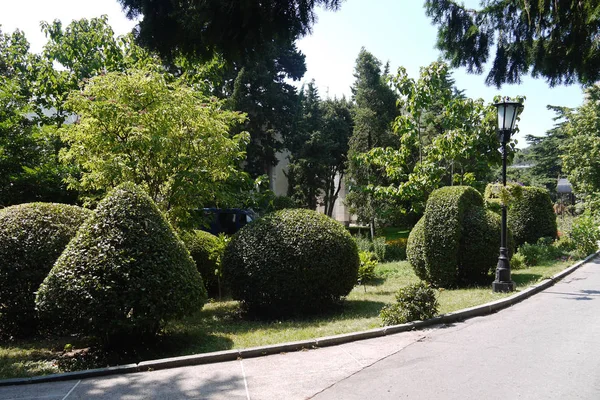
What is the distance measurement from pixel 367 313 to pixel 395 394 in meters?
3.89

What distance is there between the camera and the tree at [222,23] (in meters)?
4.16

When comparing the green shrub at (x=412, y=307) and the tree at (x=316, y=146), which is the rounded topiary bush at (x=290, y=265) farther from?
the tree at (x=316, y=146)

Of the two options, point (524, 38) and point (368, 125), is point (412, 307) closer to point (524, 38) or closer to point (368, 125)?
point (524, 38)

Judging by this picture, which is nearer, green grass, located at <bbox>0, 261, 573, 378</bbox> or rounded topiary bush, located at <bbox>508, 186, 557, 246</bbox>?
green grass, located at <bbox>0, 261, 573, 378</bbox>

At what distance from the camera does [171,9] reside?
13.9 feet

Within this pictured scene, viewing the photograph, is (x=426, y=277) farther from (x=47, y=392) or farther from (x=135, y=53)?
(x=135, y=53)

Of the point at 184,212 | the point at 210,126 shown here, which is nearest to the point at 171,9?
the point at 210,126

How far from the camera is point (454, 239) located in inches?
419

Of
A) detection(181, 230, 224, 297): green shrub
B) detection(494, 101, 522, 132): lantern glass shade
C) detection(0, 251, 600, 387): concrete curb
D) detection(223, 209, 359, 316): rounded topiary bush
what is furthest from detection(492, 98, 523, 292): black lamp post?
detection(181, 230, 224, 297): green shrub

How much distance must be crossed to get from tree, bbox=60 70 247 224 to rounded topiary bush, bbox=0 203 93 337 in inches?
58.1

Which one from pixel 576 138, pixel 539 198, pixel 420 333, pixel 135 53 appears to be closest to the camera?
pixel 420 333

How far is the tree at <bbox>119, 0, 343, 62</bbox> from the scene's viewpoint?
4156 mm

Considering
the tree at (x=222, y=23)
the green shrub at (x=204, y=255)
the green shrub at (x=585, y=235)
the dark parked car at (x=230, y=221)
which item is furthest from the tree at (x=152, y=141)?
the green shrub at (x=585, y=235)

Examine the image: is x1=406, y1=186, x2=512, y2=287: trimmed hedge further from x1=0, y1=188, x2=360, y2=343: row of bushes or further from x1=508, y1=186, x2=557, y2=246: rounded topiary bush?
x1=508, y1=186, x2=557, y2=246: rounded topiary bush
